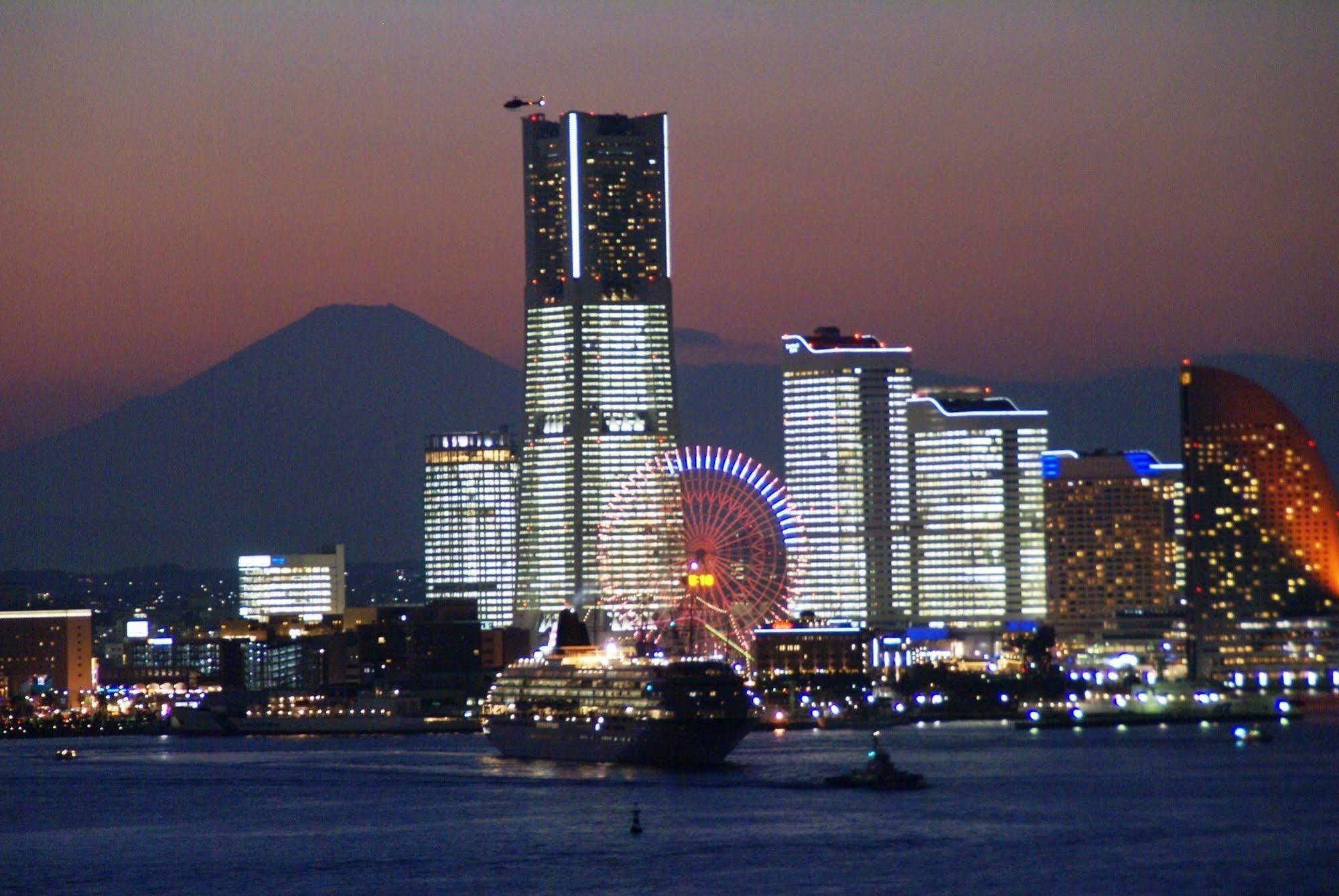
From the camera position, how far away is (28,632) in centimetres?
18962

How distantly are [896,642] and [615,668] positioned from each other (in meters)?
92.9

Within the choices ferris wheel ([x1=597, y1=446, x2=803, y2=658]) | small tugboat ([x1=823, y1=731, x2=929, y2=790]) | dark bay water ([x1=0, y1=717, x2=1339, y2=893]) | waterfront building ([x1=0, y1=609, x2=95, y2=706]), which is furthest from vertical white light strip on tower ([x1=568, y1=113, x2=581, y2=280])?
small tugboat ([x1=823, y1=731, x2=929, y2=790])

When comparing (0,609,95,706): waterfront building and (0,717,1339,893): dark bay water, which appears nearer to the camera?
(0,717,1339,893): dark bay water

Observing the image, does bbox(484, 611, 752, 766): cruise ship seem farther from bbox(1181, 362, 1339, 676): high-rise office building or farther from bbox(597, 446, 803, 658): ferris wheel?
bbox(1181, 362, 1339, 676): high-rise office building

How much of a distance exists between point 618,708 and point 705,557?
52.0 ft

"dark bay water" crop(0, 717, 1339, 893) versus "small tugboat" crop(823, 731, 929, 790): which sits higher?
"small tugboat" crop(823, 731, 929, 790)

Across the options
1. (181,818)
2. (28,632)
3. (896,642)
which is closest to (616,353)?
(896,642)

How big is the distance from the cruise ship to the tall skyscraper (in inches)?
3564

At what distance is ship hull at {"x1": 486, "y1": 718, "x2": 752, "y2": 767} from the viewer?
308 ft

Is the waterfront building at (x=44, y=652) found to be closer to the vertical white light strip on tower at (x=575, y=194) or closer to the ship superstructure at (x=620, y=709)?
the vertical white light strip on tower at (x=575, y=194)

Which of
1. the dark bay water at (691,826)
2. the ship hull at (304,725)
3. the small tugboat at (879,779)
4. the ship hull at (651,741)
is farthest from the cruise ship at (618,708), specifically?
the ship hull at (304,725)

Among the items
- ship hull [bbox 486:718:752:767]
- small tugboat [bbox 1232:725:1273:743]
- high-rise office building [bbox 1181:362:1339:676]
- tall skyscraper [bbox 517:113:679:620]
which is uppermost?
tall skyscraper [bbox 517:113:679:620]

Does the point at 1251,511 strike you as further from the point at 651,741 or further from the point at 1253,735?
the point at 651,741

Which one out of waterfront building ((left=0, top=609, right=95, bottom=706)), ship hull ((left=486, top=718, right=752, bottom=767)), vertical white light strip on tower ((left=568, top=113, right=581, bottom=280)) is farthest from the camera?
vertical white light strip on tower ((left=568, top=113, right=581, bottom=280))
